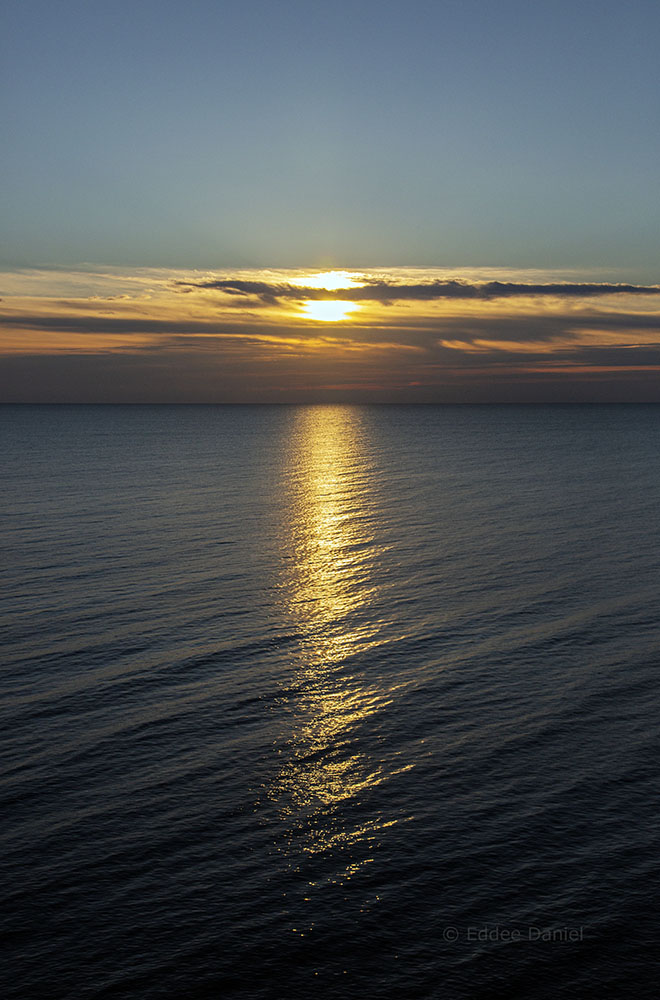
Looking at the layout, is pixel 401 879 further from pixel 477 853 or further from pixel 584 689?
pixel 584 689

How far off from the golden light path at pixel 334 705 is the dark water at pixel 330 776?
0.43 feet

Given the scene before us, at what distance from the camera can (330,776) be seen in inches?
960

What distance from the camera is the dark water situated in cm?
1661

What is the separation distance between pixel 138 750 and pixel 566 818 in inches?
530

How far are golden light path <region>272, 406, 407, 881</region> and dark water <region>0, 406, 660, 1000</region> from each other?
132 mm

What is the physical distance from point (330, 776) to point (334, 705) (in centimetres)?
556
